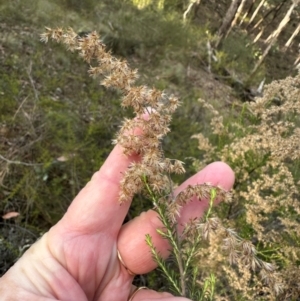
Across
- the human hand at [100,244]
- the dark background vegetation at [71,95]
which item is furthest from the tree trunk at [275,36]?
the human hand at [100,244]

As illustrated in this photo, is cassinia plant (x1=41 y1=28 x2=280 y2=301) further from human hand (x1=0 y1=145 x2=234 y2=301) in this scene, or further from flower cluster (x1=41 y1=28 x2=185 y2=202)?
human hand (x1=0 y1=145 x2=234 y2=301)

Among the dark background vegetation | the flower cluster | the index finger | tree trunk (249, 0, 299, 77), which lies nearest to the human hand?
the index finger

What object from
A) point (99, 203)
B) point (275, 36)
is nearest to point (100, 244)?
point (99, 203)

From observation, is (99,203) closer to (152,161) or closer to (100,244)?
(100,244)

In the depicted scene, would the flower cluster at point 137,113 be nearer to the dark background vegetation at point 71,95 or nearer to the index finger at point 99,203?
the index finger at point 99,203

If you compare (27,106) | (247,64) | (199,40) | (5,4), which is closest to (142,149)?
(27,106)
